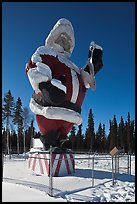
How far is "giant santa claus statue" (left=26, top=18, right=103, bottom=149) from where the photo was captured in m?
8.24

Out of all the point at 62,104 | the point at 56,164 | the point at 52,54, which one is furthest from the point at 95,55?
the point at 56,164

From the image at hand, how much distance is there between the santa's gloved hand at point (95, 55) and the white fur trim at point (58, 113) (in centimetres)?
247

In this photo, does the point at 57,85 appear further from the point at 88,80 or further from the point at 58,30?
the point at 58,30

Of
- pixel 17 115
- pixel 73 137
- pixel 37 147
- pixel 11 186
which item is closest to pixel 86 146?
pixel 73 137

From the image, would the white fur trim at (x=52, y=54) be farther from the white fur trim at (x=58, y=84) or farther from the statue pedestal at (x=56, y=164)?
the statue pedestal at (x=56, y=164)

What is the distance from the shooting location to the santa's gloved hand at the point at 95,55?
405 inches

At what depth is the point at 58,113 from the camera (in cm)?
849

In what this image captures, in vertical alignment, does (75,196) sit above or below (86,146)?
above

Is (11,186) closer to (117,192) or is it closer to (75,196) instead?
(75,196)

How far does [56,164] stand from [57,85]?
250cm

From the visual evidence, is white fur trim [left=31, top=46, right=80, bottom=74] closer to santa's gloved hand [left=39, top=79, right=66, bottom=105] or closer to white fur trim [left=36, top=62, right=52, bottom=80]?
white fur trim [left=36, top=62, right=52, bottom=80]

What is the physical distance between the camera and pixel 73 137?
4250 centimetres

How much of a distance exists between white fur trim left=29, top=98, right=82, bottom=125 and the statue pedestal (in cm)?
117

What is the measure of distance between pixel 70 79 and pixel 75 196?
4.57 meters
